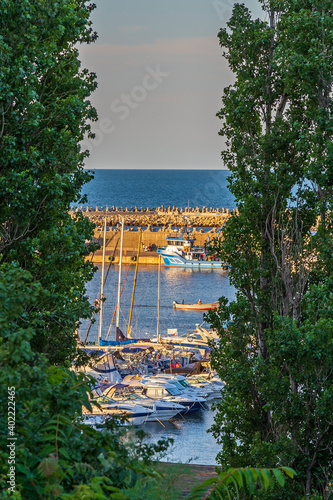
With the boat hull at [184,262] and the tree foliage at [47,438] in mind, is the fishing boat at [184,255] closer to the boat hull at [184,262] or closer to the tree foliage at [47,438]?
the boat hull at [184,262]

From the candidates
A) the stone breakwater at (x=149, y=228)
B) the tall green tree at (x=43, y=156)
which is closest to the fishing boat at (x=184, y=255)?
the stone breakwater at (x=149, y=228)

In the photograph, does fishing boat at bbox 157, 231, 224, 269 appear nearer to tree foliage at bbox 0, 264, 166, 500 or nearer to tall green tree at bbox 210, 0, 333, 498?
tall green tree at bbox 210, 0, 333, 498

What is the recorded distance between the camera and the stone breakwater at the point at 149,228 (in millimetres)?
90938

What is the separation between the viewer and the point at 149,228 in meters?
105

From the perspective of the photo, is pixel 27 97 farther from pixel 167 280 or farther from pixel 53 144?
pixel 167 280

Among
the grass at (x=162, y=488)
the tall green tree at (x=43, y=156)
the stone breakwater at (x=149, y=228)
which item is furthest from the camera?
the stone breakwater at (x=149, y=228)

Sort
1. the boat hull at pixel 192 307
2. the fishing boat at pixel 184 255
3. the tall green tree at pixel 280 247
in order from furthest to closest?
the fishing boat at pixel 184 255
the boat hull at pixel 192 307
the tall green tree at pixel 280 247

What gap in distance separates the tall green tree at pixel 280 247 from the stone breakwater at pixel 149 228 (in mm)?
62085

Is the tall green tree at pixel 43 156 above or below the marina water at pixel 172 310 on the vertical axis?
above

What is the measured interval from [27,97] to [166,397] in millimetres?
26538

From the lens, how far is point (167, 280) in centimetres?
8525

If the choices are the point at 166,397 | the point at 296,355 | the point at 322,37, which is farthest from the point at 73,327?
the point at 166,397

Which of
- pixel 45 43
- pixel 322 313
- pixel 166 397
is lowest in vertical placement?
pixel 166 397

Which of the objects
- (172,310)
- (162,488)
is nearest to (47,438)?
(162,488)
